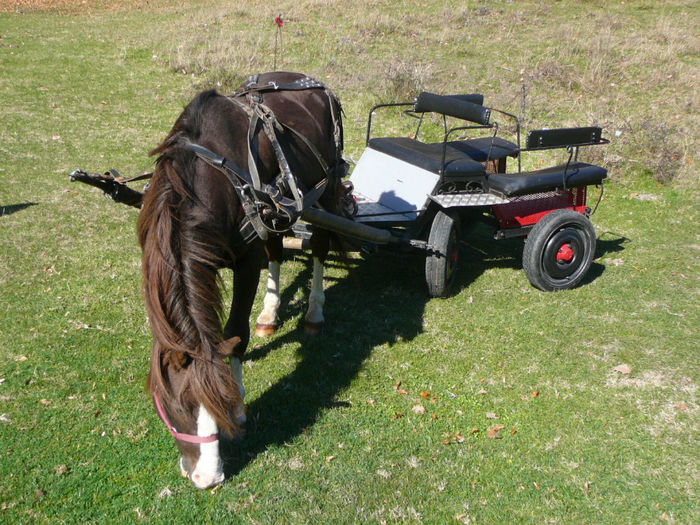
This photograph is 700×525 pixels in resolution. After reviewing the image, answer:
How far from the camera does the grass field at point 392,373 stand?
348 cm

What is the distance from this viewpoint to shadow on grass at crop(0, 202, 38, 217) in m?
7.22

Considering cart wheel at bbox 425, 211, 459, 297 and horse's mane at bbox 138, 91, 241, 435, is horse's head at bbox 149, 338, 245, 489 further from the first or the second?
cart wheel at bbox 425, 211, 459, 297

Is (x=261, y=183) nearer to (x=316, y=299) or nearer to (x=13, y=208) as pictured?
(x=316, y=299)

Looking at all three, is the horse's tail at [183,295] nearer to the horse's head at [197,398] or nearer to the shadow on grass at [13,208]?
the horse's head at [197,398]

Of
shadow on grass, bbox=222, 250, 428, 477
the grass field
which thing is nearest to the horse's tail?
the grass field

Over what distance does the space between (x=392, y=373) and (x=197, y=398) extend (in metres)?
2.18

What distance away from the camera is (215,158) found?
339 centimetres

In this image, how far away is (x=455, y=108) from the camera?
5.28 metres

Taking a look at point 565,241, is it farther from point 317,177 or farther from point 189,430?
point 189,430

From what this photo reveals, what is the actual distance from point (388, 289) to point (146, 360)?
2543 mm

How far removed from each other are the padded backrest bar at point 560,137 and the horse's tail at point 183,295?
10.6ft

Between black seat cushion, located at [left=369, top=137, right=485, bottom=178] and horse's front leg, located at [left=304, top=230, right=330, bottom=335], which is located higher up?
black seat cushion, located at [left=369, top=137, right=485, bottom=178]

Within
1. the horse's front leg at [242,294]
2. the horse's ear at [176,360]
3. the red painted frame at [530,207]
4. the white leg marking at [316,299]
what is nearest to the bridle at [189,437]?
the horse's ear at [176,360]

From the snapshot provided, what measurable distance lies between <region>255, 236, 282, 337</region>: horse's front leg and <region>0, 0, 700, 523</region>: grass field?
0.15 m
